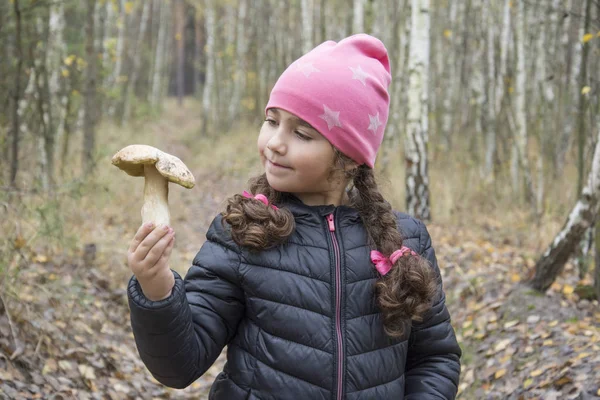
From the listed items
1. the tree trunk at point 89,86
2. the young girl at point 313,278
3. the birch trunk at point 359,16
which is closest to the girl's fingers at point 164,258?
the young girl at point 313,278

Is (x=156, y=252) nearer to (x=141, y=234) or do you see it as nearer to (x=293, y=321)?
(x=141, y=234)

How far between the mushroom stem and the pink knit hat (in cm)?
45

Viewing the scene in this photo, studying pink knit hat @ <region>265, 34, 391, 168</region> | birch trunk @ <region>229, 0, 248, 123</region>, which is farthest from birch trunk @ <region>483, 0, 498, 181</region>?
birch trunk @ <region>229, 0, 248, 123</region>

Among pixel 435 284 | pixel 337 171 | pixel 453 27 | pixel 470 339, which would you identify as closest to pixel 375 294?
pixel 435 284

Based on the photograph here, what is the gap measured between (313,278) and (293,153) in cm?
38

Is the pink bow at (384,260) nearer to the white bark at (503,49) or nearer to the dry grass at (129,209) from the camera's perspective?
the dry grass at (129,209)

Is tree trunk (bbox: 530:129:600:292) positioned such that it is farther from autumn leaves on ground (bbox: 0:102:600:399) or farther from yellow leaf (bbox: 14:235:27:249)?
yellow leaf (bbox: 14:235:27:249)

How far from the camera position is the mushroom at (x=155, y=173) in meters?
1.54

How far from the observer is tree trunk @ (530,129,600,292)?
4.41m

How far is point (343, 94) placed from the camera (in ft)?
6.12

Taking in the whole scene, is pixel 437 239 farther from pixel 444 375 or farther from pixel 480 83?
pixel 480 83

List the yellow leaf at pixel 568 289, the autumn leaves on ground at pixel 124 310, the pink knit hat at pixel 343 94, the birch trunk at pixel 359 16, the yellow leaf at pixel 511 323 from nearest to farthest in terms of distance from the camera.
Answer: the pink knit hat at pixel 343 94
the autumn leaves on ground at pixel 124 310
the yellow leaf at pixel 511 323
the yellow leaf at pixel 568 289
the birch trunk at pixel 359 16

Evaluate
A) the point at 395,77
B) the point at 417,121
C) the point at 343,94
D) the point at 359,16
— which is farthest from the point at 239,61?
the point at 343,94

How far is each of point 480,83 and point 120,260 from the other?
934 centimetres
